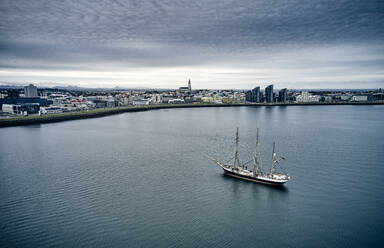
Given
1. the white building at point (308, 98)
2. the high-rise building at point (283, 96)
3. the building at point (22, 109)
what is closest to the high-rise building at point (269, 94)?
the high-rise building at point (283, 96)

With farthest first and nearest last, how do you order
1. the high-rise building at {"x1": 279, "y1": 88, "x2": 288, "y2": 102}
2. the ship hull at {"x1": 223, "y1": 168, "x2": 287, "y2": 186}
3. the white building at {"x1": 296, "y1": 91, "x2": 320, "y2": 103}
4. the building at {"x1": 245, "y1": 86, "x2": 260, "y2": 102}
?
the white building at {"x1": 296, "y1": 91, "x2": 320, "y2": 103} < the high-rise building at {"x1": 279, "y1": 88, "x2": 288, "y2": 102} < the building at {"x1": 245, "y1": 86, "x2": 260, "y2": 102} < the ship hull at {"x1": 223, "y1": 168, "x2": 287, "y2": 186}

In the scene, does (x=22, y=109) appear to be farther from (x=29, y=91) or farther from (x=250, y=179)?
(x=250, y=179)

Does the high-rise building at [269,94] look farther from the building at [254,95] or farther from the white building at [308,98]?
the white building at [308,98]

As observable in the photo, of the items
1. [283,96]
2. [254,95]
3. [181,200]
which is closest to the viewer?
[181,200]

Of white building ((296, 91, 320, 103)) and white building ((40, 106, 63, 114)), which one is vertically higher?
white building ((296, 91, 320, 103))

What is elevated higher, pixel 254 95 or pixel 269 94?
pixel 269 94

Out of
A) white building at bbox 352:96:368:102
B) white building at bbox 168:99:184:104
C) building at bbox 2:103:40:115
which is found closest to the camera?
building at bbox 2:103:40:115

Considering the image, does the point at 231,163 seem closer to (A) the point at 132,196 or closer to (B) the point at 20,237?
(A) the point at 132,196

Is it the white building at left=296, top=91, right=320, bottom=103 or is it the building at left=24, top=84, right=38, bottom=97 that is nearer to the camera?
the building at left=24, top=84, right=38, bottom=97

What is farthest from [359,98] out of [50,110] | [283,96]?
[50,110]

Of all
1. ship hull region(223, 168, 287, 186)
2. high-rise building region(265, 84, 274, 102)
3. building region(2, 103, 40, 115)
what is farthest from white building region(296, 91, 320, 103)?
ship hull region(223, 168, 287, 186)

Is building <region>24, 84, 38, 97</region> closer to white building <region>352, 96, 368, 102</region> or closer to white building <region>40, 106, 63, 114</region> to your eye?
white building <region>40, 106, 63, 114</region>
